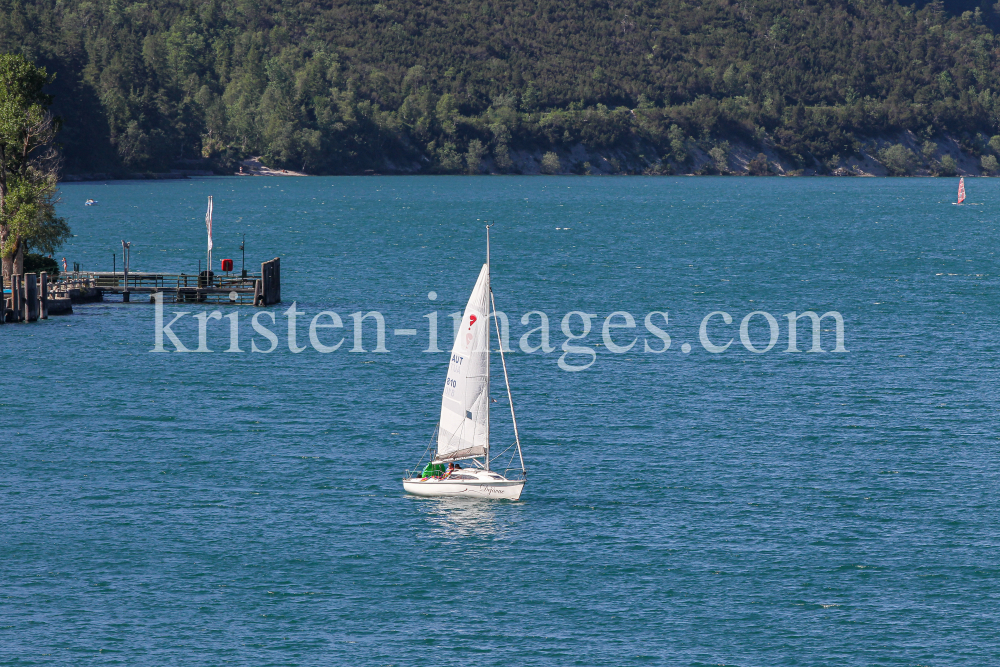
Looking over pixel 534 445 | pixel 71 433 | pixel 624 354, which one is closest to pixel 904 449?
pixel 534 445

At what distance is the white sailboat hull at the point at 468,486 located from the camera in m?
53.9

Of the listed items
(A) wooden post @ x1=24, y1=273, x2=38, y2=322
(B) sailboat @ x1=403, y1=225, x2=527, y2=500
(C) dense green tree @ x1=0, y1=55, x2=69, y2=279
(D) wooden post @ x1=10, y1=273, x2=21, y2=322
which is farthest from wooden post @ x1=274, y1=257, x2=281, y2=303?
(B) sailboat @ x1=403, y1=225, x2=527, y2=500

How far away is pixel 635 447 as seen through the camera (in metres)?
63.9

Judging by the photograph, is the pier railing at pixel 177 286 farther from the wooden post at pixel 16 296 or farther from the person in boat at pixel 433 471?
the person in boat at pixel 433 471

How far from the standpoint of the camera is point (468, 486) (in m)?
54.1

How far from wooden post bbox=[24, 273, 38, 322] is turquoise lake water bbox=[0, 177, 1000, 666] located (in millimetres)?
1817

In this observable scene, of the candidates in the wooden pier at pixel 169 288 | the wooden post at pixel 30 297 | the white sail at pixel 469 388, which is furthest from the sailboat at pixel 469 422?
the wooden pier at pixel 169 288

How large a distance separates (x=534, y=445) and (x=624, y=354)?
28776 millimetres

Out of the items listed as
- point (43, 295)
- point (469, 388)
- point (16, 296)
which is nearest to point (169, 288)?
point (43, 295)

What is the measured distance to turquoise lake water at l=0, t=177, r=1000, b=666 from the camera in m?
42.2

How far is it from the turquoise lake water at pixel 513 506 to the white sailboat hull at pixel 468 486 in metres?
0.56

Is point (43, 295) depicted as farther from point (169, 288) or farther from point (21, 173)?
point (169, 288)

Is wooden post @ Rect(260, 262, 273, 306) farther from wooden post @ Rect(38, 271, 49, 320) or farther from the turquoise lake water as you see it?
wooden post @ Rect(38, 271, 49, 320)

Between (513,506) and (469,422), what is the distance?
14.6ft
